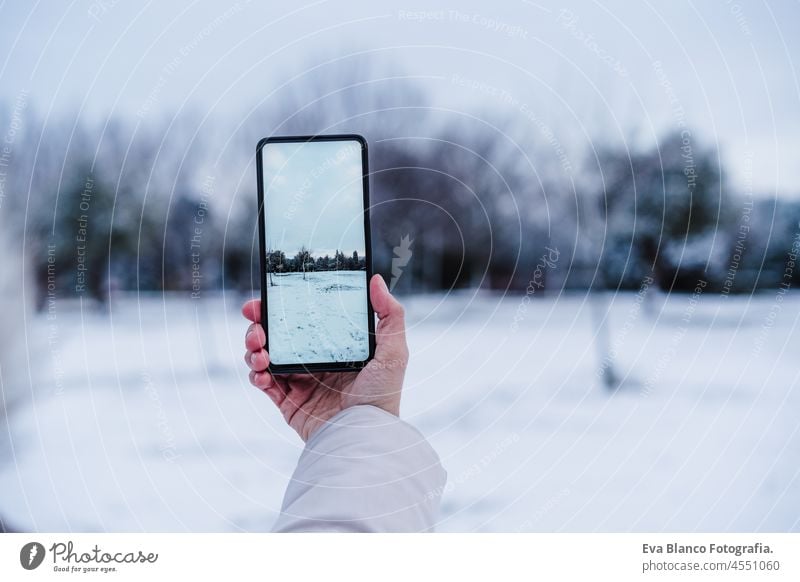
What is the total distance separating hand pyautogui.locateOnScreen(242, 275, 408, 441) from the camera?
1.85 ft

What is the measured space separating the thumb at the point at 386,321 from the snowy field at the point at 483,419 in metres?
0.43

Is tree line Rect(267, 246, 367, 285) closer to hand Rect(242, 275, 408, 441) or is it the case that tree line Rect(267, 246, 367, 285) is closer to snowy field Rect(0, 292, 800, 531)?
hand Rect(242, 275, 408, 441)

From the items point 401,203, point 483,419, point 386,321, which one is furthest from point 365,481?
point 483,419

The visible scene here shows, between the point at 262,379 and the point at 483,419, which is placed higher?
the point at 262,379

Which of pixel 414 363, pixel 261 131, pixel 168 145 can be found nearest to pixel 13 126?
pixel 168 145

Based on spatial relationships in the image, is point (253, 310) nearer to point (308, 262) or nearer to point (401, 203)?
point (308, 262)

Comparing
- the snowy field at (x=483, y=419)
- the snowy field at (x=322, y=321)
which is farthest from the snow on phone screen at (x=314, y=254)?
the snowy field at (x=483, y=419)

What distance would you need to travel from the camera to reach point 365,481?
16.2 inches

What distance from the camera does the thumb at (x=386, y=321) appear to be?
56 centimetres

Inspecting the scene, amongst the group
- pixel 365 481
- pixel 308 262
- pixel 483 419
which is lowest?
pixel 483 419

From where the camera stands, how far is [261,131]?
3.03 ft

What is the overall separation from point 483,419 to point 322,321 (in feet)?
2.65

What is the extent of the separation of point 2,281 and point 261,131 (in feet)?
1.59

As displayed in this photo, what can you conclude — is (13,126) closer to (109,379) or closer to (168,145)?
(168,145)
